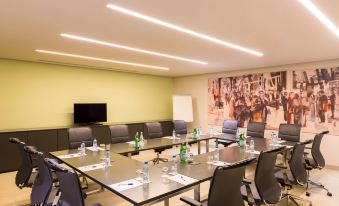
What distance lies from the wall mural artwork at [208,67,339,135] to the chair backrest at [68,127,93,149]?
4.71 metres

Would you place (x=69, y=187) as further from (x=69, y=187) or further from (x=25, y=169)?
(x=25, y=169)

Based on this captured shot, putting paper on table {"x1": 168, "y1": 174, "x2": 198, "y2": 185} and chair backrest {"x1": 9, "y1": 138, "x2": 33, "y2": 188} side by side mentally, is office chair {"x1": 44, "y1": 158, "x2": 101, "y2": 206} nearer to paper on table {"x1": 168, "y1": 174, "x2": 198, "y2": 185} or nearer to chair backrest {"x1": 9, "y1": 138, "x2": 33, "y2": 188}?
paper on table {"x1": 168, "y1": 174, "x2": 198, "y2": 185}

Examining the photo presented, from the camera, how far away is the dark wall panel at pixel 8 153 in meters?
5.00

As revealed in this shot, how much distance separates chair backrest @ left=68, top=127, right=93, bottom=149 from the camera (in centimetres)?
405

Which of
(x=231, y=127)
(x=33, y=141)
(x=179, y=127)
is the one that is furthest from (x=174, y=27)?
(x=33, y=141)

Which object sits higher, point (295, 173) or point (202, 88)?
point (202, 88)

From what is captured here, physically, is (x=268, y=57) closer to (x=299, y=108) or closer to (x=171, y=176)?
(x=299, y=108)

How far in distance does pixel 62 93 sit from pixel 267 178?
5653 millimetres

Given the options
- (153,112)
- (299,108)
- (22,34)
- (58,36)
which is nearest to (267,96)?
(299,108)

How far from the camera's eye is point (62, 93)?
6.43 meters

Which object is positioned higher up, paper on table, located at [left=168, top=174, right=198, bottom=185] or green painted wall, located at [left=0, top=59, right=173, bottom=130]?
green painted wall, located at [left=0, top=59, right=173, bottom=130]

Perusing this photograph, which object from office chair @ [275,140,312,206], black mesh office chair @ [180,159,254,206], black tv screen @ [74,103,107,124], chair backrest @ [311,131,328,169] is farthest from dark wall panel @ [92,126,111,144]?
chair backrest @ [311,131,328,169]

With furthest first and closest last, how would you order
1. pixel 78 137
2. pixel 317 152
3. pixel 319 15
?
pixel 78 137, pixel 317 152, pixel 319 15

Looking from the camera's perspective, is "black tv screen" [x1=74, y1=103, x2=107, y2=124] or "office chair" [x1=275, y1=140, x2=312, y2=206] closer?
"office chair" [x1=275, y1=140, x2=312, y2=206]
